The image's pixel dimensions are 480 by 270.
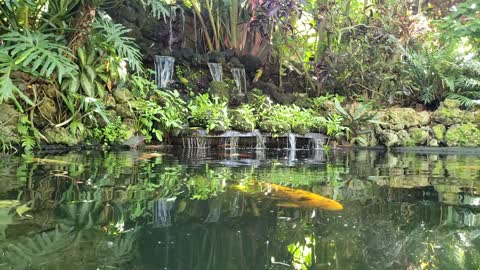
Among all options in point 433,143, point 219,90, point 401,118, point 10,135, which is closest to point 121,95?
point 10,135

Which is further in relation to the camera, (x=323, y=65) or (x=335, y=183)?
(x=323, y=65)

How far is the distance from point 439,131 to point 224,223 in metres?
7.54

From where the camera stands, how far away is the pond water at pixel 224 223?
1.43 meters

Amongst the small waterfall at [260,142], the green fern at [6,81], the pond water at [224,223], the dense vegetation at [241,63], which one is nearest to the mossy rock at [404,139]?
the dense vegetation at [241,63]

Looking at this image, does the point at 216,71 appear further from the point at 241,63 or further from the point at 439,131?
the point at 439,131

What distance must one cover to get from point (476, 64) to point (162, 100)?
6832 millimetres

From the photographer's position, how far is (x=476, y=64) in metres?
8.93

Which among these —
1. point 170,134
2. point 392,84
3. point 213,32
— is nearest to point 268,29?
point 213,32

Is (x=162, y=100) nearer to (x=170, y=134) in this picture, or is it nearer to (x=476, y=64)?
(x=170, y=134)

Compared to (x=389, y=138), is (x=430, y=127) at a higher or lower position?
higher

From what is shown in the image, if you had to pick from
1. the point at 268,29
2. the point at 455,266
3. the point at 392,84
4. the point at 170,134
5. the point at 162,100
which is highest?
the point at 268,29

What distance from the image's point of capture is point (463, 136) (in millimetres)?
8039

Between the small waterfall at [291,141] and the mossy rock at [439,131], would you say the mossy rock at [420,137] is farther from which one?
the small waterfall at [291,141]

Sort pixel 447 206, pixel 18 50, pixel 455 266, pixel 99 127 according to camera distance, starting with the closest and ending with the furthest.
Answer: pixel 455 266 < pixel 447 206 < pixel 18 50 < pixel 99 127
